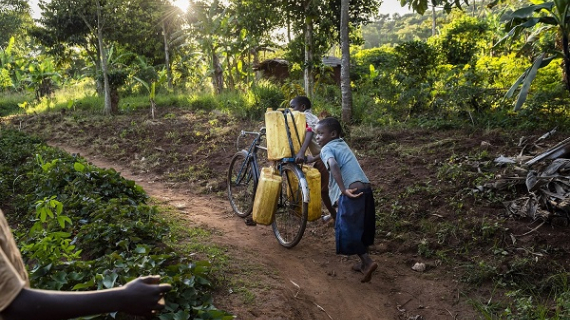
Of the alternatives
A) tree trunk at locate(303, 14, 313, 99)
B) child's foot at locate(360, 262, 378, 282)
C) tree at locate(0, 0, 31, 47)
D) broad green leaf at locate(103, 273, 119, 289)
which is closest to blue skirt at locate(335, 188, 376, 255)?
child's foot at locate(360, 262, 378, 282)

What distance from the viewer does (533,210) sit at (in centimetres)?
470

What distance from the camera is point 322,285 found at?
414cm

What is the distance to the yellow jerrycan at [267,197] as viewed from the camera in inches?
187

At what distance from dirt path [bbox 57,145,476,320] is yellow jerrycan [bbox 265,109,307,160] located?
3.67ft

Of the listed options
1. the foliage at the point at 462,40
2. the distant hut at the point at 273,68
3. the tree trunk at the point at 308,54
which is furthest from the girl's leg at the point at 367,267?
the distant hut at the point at 273,68

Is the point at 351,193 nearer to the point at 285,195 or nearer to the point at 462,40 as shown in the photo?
the point at 285,195

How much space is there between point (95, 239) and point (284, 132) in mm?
2208

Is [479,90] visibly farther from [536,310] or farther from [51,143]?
[51,143]

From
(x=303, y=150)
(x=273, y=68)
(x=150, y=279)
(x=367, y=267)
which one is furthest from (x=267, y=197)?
(x=273, y=68)

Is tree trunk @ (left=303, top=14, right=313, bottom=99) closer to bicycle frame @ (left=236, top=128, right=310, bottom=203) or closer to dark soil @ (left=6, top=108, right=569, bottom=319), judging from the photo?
dark soil @ (left=6, top=108, right=569, bottom=319)

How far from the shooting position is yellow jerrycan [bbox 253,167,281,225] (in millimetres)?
4742

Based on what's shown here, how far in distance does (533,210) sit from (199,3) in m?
16.9

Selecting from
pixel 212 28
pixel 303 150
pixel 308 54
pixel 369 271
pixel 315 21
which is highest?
pixel 212 28

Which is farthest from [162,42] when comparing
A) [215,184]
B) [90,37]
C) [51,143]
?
[215,184]
